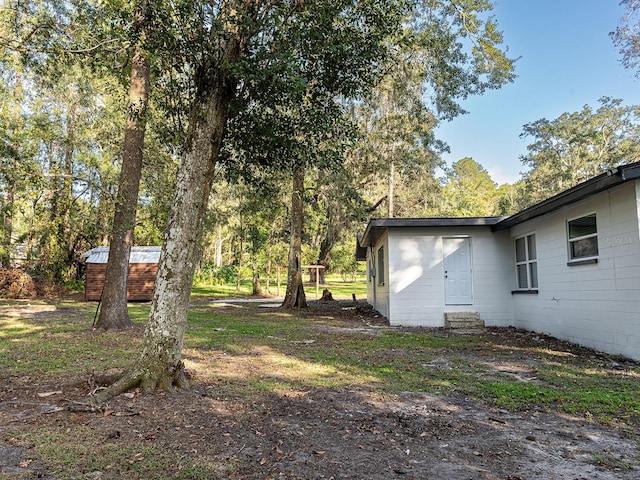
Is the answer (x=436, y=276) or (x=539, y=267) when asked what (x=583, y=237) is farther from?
(x=436, y=276)

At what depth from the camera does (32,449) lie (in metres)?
2.88

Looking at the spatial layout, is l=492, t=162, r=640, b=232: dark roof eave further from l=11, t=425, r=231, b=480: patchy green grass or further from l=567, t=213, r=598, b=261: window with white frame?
l=11, t=425, r=231, b=480: patchy green grass

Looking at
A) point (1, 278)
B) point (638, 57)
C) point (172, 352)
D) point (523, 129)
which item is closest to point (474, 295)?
point (172, 352)

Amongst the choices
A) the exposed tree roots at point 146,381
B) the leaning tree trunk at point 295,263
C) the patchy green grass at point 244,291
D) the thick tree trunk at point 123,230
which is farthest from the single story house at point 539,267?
the patchy green grass at point 244,291

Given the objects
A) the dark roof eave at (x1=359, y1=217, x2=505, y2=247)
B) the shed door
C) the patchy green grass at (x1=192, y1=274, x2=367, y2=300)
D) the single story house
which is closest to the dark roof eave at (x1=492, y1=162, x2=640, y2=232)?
the single story house

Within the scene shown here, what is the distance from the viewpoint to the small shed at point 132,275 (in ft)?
55.6

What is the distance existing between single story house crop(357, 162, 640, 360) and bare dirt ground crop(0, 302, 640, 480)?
3905 millimetres

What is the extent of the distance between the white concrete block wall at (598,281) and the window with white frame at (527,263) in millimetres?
357

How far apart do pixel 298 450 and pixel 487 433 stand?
1.62 meters

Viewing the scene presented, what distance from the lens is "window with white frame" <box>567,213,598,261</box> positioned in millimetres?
7355

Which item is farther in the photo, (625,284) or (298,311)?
(298,311)

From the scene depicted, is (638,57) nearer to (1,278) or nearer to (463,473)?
(463,473)

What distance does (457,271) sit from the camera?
10.9 m

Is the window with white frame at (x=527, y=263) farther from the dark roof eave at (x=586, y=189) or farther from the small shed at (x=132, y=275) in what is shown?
the small shed at (x=132, y=275)
